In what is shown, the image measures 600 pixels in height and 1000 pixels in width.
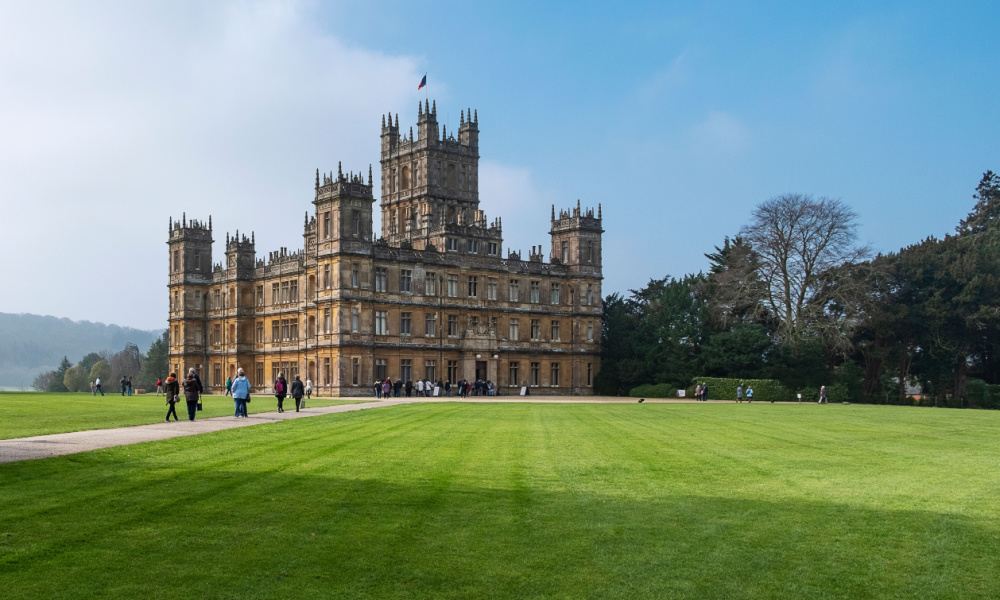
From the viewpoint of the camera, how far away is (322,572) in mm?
9164

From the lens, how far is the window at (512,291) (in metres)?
77.4

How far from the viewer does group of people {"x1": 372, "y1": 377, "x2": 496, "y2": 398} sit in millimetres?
65250

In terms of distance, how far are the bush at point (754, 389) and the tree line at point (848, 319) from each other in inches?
70.6

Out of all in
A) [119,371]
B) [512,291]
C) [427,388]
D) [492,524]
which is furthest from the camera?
[119,371]

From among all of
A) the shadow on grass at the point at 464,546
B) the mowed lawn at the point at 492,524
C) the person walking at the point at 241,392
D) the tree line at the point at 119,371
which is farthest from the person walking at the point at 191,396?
the tree line at the point at 119,371

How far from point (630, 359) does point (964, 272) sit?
24554mm

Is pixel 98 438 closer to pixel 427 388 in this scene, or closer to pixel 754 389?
pixel 427 388

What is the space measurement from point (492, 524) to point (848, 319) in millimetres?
58515

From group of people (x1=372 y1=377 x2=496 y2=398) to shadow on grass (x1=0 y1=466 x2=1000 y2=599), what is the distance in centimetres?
5168

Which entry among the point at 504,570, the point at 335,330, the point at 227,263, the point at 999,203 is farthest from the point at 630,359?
the point at 504,570

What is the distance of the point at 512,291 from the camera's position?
7769cm

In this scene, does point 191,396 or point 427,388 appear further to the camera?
point 427,388

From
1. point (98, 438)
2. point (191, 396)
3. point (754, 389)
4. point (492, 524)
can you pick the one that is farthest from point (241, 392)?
point (754, 389)

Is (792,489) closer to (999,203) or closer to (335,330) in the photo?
(335,330)
